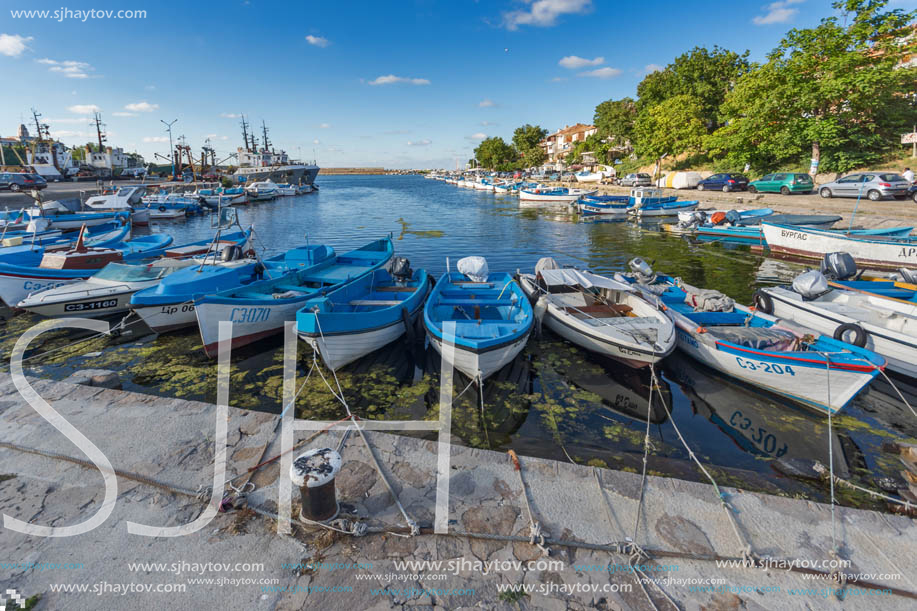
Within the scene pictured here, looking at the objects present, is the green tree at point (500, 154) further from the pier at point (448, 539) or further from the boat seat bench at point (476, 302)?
the pier at point (448, 539)

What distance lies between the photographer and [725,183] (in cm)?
3722

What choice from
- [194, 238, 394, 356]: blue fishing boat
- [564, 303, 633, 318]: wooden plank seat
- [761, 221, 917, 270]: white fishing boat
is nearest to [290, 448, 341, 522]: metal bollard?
[194, 238, 394, 356]: blue fishing boat

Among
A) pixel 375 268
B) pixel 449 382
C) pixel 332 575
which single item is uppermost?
pixel 375 268

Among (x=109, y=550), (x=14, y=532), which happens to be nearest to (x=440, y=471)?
(x=109, y=550)

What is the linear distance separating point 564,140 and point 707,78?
5568 centimetres

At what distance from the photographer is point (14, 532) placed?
4.12 meters

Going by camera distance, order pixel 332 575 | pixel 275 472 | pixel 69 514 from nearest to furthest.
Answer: pixel 332 575 → pixel 69 514 → pixel 275 472

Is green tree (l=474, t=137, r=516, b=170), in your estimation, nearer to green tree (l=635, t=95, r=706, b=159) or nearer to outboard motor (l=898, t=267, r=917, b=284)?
green tree (l=635, t=95, r=706, b=159)

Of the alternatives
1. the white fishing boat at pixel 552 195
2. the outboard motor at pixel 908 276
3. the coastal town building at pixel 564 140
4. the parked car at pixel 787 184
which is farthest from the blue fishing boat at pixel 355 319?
the coastal town building at pixel 564 140

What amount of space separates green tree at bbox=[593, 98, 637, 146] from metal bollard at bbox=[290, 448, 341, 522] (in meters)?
78.1

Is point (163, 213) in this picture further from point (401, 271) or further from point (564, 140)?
point (564, 140)

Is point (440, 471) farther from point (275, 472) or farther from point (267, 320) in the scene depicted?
point (267, 320)

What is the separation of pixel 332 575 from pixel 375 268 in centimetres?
1015

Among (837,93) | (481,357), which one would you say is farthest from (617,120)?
(481,357)
